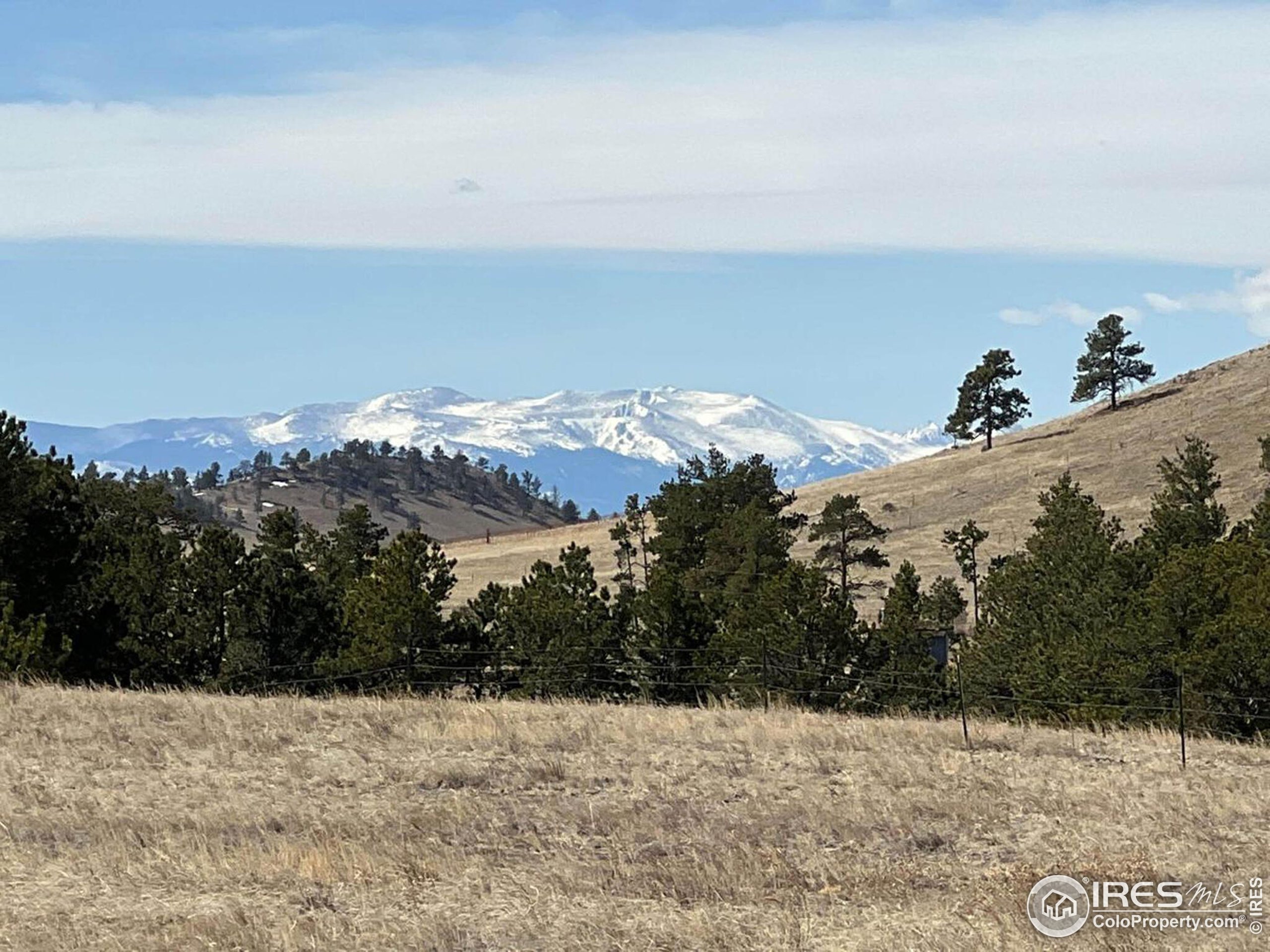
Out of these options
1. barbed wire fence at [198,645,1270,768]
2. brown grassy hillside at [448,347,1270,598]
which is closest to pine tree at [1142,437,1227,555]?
barbed wire fence at [198,645,1270,768]

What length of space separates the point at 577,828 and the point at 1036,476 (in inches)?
3848

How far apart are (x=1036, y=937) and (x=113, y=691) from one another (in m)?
17.6

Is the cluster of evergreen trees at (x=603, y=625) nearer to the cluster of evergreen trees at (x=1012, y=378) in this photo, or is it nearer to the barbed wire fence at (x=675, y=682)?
the barbed wire fence at (x=675, y=682)

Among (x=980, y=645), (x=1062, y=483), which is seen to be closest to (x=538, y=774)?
(x=980, y=645)

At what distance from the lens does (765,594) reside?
37.7m

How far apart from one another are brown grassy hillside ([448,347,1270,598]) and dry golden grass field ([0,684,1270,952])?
64.7 meters

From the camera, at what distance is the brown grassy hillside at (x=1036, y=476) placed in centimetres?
9294

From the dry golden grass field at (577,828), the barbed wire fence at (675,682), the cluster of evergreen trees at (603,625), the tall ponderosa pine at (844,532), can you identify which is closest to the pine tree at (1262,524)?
the cluster of evergreen trees at (603,625)

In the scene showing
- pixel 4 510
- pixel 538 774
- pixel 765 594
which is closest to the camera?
pixel 538 774

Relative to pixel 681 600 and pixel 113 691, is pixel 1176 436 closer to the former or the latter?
pixel 681 600

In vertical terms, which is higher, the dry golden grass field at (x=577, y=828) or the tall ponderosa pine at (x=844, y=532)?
the tall ponderosa pine at (x=844, y=532)

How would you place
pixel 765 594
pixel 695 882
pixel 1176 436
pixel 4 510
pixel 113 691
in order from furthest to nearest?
pixel 1176 436 < pixel 765 594 < pixel 4 510 < pixel 113 691 < pixel 695 882

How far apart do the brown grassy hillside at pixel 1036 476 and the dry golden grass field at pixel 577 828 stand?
64.7 meters

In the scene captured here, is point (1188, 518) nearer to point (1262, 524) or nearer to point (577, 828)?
point (1262, 524)
